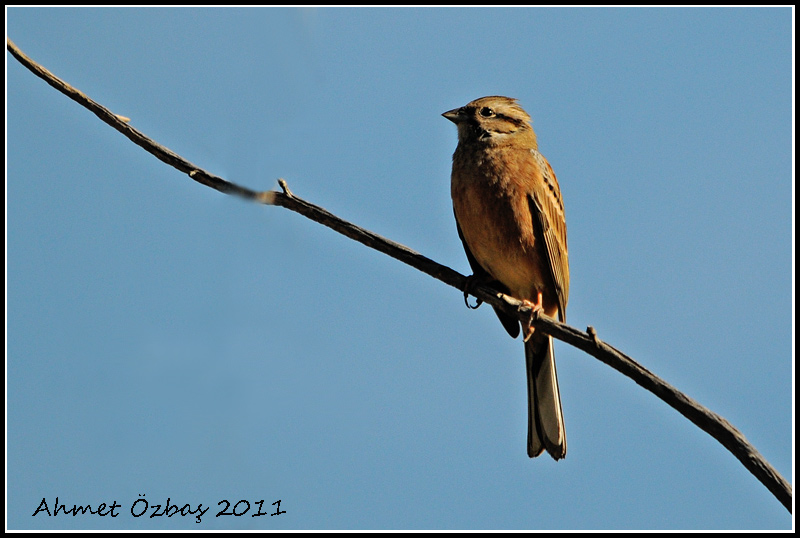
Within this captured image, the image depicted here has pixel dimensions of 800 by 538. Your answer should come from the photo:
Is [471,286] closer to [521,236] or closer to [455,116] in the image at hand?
[521,236]

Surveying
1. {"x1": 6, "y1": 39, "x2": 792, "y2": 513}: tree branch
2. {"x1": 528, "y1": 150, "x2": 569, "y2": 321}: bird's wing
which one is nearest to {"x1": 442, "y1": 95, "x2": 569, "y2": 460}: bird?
{"x1": 528, "y1": 150, "x2": 569, "y2": 321}: bird's wing

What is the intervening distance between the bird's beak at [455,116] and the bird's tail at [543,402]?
7.67 feet

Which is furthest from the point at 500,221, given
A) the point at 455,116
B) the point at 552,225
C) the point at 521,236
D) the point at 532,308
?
the point at 455,116

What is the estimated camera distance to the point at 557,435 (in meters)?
6.28

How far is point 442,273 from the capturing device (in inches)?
212

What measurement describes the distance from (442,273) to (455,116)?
2688 millimetres

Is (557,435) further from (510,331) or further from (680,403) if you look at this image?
(680,403)

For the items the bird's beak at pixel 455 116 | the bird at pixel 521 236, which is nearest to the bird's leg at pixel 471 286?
the bird at pixel 521 236

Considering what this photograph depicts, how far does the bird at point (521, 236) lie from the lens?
21.7ft

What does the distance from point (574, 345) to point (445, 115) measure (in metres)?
3.56

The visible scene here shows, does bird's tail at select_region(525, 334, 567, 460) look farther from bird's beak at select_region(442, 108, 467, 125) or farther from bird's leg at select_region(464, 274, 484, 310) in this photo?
bird's beak at select_region(442, 108, 467, 125)

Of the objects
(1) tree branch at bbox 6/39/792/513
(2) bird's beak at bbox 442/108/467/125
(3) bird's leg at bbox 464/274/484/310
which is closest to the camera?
(1) tree branch at bbox 6/39/792/513

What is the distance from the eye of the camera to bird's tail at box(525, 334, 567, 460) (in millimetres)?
6289

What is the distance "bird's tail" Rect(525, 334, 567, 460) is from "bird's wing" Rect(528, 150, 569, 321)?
454 mm
